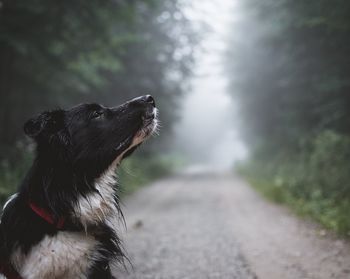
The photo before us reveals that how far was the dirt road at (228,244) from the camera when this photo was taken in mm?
4641

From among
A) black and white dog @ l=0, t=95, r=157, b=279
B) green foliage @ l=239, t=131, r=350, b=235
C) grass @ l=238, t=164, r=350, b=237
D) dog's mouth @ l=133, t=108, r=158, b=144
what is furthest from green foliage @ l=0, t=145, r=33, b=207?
green foliage @ l=239, t=131, r=350, b=235

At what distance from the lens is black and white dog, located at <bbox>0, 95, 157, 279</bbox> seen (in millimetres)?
2379

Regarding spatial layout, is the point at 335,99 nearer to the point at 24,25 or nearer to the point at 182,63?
the point at 24,25

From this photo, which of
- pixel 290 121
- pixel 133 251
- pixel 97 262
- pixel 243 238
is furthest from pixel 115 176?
pixel 290 121

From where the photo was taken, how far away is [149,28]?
16188 mm

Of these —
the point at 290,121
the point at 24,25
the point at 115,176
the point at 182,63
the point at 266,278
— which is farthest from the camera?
the point at 182,63

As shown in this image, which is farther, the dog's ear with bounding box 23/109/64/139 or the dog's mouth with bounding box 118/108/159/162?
the dog's mouth with bounding box 118/108/159/162

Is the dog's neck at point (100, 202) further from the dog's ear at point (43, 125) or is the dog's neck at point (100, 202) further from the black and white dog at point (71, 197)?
the dog's ear at point (43, 125)

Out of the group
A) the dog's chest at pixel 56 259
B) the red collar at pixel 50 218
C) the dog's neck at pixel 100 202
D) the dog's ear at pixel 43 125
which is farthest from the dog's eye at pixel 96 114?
the dog's chest at pixel 56 259

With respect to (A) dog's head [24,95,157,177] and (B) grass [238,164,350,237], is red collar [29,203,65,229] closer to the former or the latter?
(A) dog's head [24,95,157,177]

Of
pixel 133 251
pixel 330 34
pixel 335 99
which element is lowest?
pixel 133 251

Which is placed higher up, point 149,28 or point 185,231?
point 149,28

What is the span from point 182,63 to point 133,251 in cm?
1341

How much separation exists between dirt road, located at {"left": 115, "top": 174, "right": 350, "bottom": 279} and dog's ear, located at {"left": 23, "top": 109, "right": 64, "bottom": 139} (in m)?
2.62
